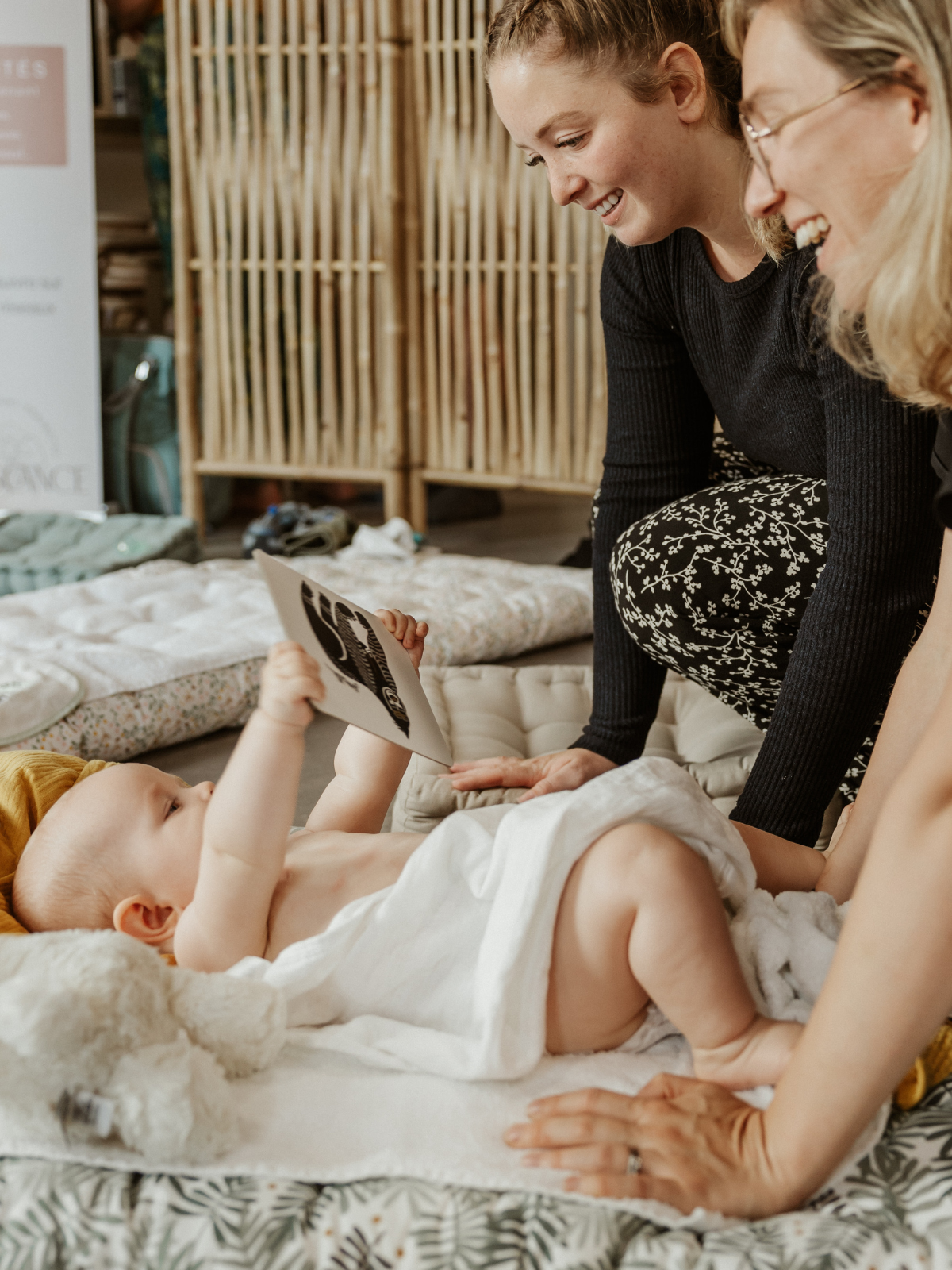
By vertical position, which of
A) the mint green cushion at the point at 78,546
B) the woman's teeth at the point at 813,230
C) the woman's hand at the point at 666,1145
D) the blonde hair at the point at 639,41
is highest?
the blonde hair at the point at 639,41

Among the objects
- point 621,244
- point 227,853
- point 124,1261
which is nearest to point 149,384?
point 621,244

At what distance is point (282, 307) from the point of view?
342 centimetres

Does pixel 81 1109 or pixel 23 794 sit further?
pixel 23 794

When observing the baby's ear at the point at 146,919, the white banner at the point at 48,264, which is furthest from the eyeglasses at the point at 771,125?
the white banner at the point at 48,264

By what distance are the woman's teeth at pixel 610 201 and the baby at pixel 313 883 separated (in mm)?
470

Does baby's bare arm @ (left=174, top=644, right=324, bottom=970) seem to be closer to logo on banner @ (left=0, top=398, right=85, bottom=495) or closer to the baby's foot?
the baby's foot

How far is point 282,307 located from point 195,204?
0.35 meters

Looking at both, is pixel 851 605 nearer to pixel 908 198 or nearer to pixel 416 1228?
pixel 908 198

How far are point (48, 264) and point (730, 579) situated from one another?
2.69 m

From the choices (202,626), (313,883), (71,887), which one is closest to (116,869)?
(71,887)

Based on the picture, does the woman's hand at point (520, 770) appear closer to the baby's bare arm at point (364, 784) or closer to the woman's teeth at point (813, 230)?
the baby's bare arm at point (364, 784)

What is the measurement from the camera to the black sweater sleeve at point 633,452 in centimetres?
144

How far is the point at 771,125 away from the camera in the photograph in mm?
771

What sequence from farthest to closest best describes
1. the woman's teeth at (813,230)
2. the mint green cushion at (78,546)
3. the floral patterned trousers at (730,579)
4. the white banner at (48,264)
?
the white banner at (48,264), the mint green cushion at (78,546), the floral patterned trousers at (730,579), the woman's teeth at (813,230)
